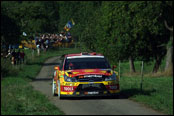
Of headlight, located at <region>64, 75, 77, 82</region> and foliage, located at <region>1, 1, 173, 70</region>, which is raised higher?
foliage, located at <region>1, 1, 173, 70</region>

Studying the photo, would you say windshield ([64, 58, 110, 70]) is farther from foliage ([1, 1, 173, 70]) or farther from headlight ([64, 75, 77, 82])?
foliage ([1, 1, 173, 70])

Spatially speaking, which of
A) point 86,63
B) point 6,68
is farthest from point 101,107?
point 6,68

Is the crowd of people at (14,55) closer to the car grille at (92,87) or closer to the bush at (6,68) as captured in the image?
the bush at (6,68)

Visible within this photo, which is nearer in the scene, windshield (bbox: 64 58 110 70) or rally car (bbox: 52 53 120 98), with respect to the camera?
rally car (bbox: 52 53 120 98)

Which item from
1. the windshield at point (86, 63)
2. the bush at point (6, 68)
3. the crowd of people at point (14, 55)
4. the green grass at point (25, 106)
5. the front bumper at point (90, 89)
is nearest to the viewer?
the green grass at point (25, 106)

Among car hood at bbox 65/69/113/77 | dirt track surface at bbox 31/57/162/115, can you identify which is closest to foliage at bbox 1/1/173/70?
car hood at bbox 65/69/113/77

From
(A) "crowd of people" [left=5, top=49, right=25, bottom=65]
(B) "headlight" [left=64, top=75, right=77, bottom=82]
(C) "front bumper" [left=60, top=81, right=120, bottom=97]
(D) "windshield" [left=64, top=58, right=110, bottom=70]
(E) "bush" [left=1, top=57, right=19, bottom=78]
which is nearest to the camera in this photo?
(C) "front bumper" [left=60, top=81, right=120, bottom=97]

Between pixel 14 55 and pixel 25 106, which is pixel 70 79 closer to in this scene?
pixel 25 106

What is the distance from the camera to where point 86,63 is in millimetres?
18547

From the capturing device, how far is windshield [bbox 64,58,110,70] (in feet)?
60.2

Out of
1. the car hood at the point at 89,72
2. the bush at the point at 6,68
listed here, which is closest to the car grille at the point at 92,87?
the car hood at the point at 89,72

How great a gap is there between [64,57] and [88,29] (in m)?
17.3

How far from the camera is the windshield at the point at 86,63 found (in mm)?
18359

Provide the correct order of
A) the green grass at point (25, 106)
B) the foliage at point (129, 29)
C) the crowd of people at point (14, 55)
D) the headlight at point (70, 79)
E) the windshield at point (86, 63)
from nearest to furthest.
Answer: the green grass at point (25, 106)
the headlight at point (70, 79)
the windshield at point (86, 63)
the crowd of people at point (14, 55)
the foliage at point (129, 29)
